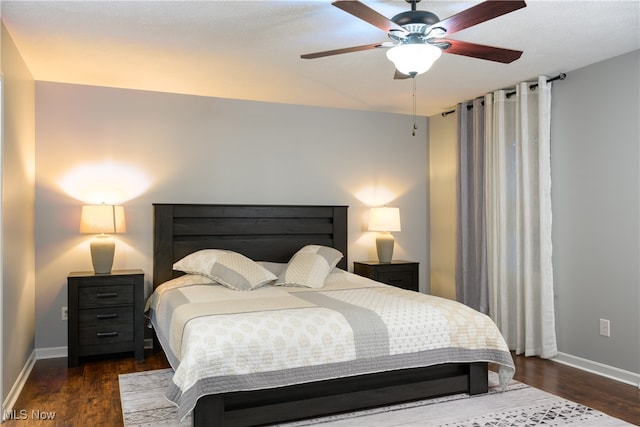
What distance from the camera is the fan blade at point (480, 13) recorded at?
2160 millimetres

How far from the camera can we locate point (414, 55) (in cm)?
254

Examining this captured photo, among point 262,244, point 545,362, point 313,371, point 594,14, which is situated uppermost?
point 594,14

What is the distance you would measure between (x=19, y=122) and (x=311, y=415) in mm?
2898

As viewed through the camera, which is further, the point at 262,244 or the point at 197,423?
the point at 262,244

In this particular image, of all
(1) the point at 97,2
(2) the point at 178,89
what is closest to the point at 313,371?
(1) the point at 97,2

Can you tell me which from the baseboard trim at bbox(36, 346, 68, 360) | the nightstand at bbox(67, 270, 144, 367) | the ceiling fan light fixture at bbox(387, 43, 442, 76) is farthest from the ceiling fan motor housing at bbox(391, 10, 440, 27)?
the baseboard trim at bbox(36, 346, 68, 360)

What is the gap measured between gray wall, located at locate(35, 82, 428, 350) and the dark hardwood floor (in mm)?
670

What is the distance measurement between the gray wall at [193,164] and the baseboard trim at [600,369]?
6.65 ft

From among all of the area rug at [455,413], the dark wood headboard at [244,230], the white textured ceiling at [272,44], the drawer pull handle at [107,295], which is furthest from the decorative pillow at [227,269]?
the white textured ceiling at [272,44]

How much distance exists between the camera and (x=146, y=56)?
146 inches

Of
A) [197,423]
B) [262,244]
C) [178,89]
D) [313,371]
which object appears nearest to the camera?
[197,423]

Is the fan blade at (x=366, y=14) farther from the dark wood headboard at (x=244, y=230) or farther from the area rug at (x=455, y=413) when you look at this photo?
the dark wood headboard at (x=244, y=230)

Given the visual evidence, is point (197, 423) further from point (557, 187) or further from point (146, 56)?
point (557, 187)
